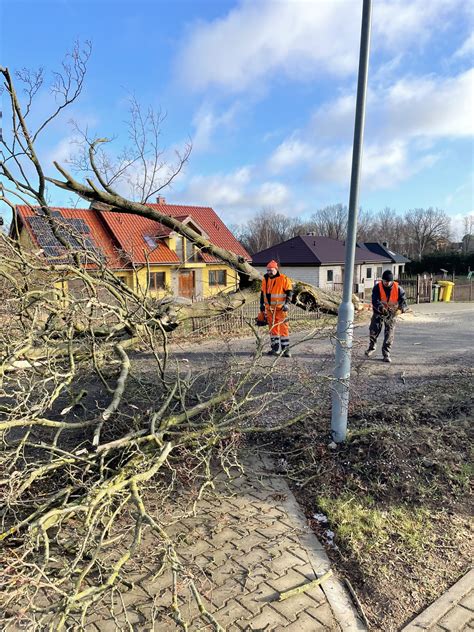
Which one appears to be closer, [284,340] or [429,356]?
[284,340]

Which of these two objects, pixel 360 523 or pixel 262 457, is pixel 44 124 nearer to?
pixel 262 457

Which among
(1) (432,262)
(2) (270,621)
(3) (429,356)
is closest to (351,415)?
(2) (270,621)

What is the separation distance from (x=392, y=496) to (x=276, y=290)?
16.1 feet

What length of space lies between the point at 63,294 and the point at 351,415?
3519 mm

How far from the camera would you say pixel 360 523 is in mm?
3549

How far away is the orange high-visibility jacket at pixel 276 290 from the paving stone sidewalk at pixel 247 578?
4.62 metres

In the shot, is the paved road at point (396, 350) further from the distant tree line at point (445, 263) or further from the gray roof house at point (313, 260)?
the distant tree line at point (445, 263)

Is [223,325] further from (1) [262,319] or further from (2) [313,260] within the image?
(2) [313,260]

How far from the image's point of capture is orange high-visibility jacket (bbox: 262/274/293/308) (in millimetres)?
8273

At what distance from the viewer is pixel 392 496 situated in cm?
388

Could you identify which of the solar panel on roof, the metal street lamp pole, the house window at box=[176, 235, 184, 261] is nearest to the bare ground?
the metal street lamp pole

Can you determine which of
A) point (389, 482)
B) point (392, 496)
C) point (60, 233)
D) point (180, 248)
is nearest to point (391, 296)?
point (389, 482)

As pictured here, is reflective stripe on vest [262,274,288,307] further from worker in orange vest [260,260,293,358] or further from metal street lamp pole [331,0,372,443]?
metal street lamp pole [331,0,372,443]

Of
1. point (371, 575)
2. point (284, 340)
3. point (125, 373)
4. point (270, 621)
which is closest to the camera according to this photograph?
point (270, 621)
